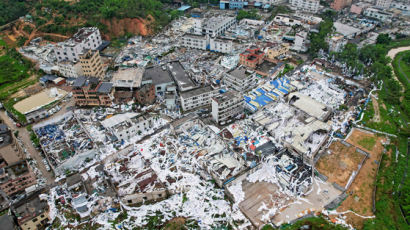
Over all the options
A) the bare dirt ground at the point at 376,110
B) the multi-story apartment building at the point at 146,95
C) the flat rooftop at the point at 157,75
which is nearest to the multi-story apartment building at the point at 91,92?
the multi-story apartment building at the point at 146,95

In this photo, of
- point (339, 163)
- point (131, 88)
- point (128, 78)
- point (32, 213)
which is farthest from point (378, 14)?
point (32, 213)

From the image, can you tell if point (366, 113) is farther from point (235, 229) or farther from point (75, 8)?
point (75, 8)

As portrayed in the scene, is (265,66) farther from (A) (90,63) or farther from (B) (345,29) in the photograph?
(A) (90,63)

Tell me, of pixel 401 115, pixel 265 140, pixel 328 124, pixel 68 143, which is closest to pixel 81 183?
pixel 68 143

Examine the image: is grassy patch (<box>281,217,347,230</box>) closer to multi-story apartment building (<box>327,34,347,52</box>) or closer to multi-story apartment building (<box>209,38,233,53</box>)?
multi-story apartment building (<box>209,38,233,53</box>)

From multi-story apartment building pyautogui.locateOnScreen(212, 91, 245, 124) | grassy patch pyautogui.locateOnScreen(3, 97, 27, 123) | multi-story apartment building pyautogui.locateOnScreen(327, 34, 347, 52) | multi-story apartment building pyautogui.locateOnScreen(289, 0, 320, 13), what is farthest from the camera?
multi-story apartment building pyautogui.locateOnScreen(289, 0, 320, 13)

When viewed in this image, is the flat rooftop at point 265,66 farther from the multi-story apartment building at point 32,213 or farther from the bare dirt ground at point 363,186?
the multi-story apartment building at point 32,213

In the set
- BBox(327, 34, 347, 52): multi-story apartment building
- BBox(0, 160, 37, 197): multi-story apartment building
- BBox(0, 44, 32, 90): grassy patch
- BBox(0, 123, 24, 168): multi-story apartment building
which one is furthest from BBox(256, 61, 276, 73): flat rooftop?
BBox(0, 44, 32, 90): grassy patch
